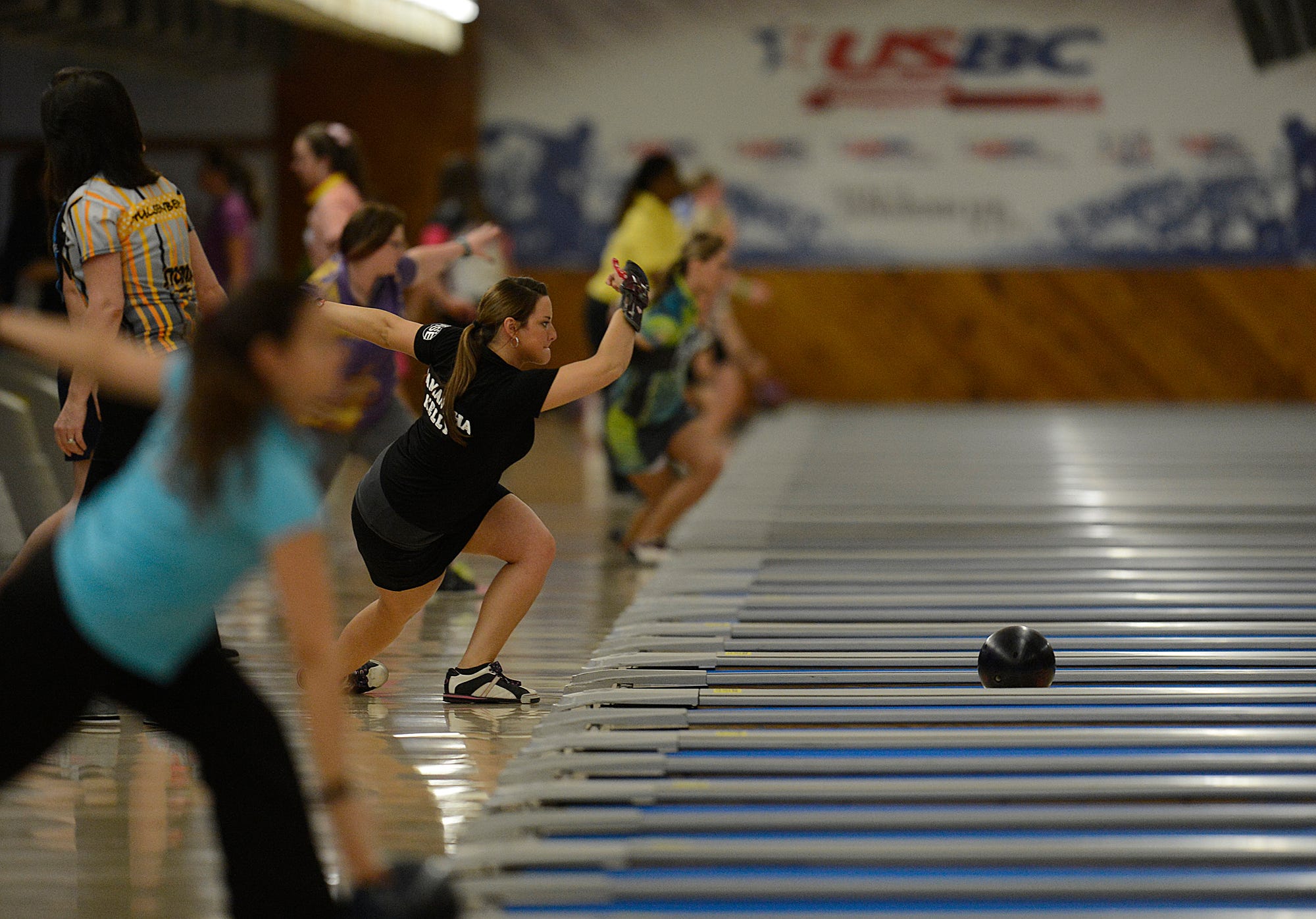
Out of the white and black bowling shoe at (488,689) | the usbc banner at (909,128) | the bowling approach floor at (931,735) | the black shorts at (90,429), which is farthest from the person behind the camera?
the usbc banner at (909,128)

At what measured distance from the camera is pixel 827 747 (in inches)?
145

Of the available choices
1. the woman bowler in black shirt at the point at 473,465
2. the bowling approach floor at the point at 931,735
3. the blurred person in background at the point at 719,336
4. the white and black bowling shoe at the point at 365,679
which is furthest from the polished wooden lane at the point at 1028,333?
the woman bowler in black shirt at the point at 473,465

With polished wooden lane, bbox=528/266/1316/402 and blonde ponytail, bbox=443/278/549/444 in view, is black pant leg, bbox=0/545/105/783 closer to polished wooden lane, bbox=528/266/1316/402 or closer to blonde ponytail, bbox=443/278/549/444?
blonde ponytail, bbox=443/278/549/444

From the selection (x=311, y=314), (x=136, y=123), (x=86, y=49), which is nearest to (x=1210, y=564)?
(x=136, y=123)

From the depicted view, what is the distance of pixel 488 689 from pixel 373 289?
1.61 m

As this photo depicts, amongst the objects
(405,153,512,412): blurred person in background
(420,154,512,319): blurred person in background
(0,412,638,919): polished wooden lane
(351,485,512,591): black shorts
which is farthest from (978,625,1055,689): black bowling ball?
(420,154,512,319): blurred person in background

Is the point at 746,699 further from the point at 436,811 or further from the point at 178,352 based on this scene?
the point at 178,352

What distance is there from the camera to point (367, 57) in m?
13.7

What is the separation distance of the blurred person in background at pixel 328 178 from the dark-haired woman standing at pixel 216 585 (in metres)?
3.56

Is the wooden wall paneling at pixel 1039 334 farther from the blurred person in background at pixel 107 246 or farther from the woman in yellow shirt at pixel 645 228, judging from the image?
the blurred person in background at pixel 107 246

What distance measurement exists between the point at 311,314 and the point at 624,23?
40.4ft

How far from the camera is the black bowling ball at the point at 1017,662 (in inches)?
165

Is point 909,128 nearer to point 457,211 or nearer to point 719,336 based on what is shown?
point 719,336

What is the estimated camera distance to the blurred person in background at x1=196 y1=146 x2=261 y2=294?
875cm
